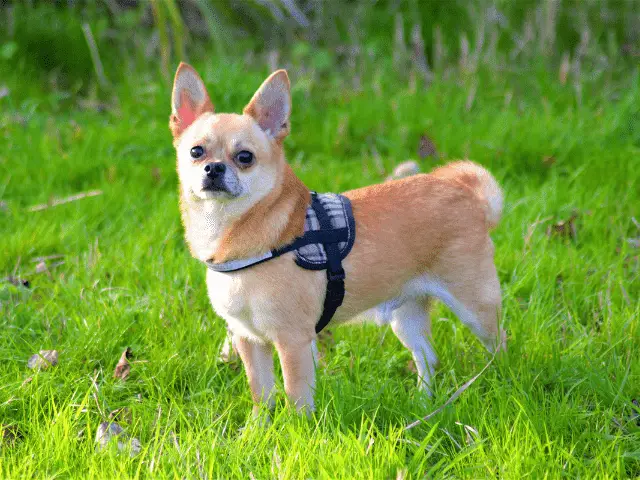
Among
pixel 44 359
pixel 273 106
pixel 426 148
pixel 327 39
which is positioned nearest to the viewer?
pixel 273 106

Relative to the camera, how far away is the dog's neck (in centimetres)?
326

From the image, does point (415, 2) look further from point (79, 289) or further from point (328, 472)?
point (328, 472)

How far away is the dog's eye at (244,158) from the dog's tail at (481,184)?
3.62 feet

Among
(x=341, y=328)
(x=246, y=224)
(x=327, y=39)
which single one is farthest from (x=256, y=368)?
(x=327, y=39)

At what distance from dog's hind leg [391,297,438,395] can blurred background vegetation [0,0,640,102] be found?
11.8ft

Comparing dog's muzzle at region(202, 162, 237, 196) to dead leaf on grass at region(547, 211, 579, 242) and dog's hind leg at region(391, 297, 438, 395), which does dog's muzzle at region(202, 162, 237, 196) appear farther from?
dead leaf on grass at region(547, 211, 579, 242)

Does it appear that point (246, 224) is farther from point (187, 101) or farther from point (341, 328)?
point (341, 328)

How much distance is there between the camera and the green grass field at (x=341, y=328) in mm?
3002

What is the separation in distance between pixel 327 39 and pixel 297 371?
575 cm

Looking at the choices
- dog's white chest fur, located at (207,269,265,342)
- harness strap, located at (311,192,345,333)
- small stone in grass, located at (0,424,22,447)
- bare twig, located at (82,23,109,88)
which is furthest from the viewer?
bare twig, located at (82,23,109,88)

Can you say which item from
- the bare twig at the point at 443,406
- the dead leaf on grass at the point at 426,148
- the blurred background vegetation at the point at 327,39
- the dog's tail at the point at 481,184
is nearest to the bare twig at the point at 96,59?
the blurred background vegetation at the point at 327,39

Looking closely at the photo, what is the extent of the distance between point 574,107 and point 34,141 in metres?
4.57

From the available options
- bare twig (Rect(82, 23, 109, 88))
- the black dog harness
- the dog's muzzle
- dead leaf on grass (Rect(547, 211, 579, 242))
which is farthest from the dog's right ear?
bare twig (Rect(82, 23, 109, 88))

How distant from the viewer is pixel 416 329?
3922mm
